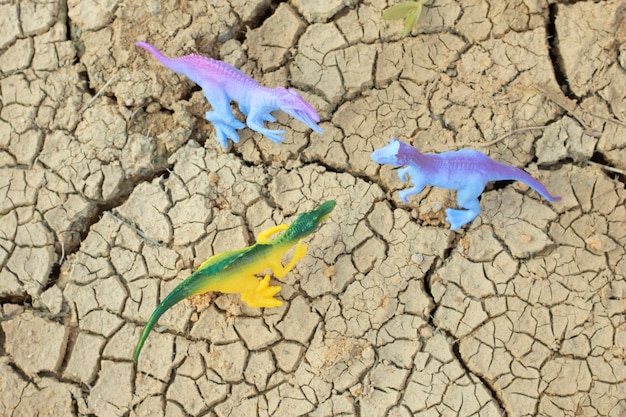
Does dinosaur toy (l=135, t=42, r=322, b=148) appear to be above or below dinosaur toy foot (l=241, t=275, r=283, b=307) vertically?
above

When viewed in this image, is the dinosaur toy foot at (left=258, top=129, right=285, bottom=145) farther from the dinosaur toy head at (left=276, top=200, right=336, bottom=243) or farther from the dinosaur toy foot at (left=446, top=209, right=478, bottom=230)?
the dinosaur toy foot at (left=446, top=209, right=478, bottom=230)

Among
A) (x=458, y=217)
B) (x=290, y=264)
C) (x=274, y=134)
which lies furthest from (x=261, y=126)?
(x=458, y=217)

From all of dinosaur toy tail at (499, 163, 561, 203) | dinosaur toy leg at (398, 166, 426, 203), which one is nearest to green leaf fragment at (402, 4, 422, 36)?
dinosaur toy leg at (398, 166, 426, 203)

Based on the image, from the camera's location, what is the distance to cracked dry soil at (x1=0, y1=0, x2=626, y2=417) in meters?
3.73

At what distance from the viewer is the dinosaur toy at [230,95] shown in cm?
380

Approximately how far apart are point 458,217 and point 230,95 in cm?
148

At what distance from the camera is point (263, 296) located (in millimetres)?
3750

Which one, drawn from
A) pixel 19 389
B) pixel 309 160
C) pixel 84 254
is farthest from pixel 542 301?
pixel 19 389

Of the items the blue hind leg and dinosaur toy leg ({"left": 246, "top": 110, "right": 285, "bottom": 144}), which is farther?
dinosaur toy leg ({"left": 246, "top": 110, "right": 285, "bottom": 144})

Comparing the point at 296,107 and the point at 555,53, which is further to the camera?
the point at 555,53

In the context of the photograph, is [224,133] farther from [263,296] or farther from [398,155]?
[398,155]

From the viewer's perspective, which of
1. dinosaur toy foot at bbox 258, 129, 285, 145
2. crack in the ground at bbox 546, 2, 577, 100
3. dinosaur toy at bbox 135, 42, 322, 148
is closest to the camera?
dinosaur toy at bbox 135, 42, 322, 148

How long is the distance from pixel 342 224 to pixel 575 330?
141 cm

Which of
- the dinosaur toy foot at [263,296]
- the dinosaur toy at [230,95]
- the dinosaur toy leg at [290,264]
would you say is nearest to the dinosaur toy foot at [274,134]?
the dinosaur toy at [230,95]
